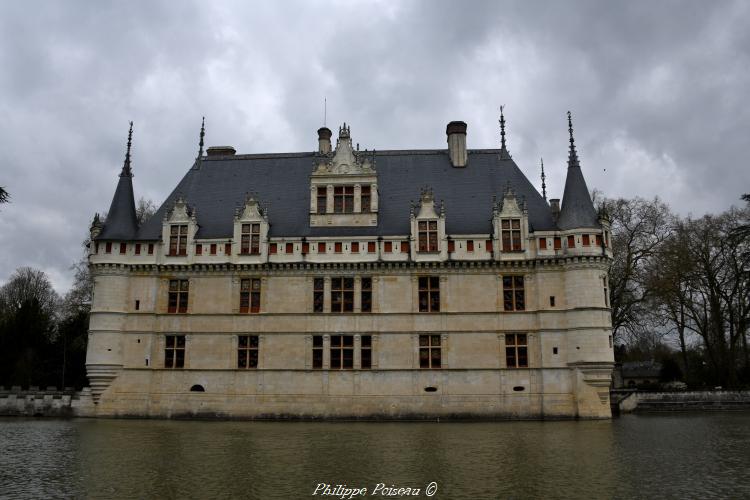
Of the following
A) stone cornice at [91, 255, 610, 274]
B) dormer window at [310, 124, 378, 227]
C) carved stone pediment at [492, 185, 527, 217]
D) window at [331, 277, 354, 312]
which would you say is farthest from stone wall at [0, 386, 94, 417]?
carved stone pediment at [492, 185, 527, 217]

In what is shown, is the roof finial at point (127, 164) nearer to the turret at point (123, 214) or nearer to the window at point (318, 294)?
the turret at point (123, 214)

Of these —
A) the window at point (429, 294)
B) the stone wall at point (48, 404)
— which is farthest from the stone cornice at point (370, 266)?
the stone wall at point (48, 404)

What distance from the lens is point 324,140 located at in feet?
119

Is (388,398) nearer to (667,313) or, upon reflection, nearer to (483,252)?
(483,252)

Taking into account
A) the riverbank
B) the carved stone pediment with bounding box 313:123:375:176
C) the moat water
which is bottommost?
the moat water

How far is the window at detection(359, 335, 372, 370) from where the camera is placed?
96.3 feet

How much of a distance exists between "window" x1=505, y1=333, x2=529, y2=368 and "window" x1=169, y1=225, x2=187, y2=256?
1644 centimetres

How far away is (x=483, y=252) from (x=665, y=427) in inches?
421

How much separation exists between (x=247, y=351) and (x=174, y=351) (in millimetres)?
3599

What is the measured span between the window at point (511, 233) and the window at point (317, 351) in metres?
9.95

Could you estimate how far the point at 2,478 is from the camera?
42.3 ft

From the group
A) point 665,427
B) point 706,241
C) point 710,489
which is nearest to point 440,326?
point 665,427

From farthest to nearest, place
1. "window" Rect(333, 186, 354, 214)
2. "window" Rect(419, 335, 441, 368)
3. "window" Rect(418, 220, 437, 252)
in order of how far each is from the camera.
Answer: "window" Rect(333, 186, 354, 214), "window" Rect(418, 220, 437, 252), "window" Rect(419, 335, 441, 368)

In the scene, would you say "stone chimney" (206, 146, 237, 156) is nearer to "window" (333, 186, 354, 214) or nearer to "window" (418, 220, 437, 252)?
"window" (333, 186, 354, 214)
